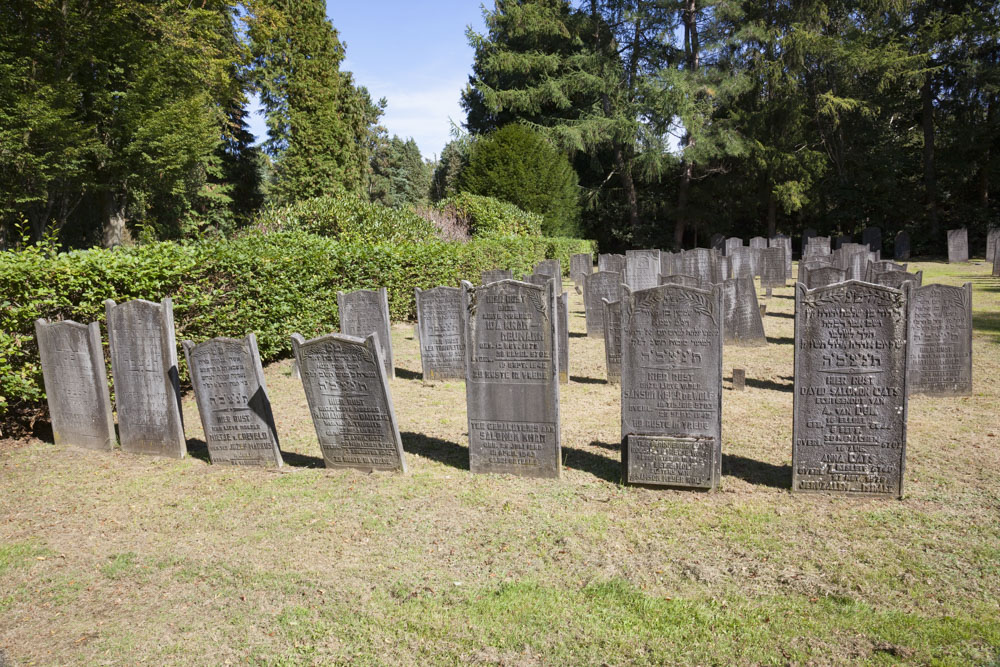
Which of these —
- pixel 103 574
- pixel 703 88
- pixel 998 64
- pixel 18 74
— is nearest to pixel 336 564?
pixel 103 574

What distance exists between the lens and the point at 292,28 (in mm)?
26344

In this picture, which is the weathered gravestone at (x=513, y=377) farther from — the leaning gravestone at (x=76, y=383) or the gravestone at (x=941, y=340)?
the gravestone at (x=941, y=340)

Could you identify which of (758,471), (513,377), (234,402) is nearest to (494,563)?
(513,377)

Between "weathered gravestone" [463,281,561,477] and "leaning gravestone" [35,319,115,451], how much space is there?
3819 mm

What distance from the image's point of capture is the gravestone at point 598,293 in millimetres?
12570

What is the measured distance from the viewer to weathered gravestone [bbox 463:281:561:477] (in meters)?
5.66

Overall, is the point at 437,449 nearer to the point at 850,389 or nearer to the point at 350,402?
the point at 350,402

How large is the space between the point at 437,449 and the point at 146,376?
2966mm

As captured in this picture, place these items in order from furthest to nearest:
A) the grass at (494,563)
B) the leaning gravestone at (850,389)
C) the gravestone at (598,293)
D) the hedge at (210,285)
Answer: the gravestone at (598,293) → the hedge at (210,285) → the leaning gravestone at (850,389) → the grass at (494,563)

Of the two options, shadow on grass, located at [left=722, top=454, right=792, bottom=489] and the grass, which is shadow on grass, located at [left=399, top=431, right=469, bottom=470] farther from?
shadow on grass, located at [left=722, top=454, right=792, bottom=489]

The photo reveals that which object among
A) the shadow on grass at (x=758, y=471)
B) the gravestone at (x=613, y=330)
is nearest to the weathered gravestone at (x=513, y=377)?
the shadow on grass at (x=758, y=471)

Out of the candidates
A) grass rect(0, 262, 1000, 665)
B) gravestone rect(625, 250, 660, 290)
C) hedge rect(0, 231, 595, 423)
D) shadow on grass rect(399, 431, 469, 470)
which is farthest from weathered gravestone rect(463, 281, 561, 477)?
gravestone rect(625, 250, 660, 290)

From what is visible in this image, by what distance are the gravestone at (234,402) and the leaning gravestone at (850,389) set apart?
462cm

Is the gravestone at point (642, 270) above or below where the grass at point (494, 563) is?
above
